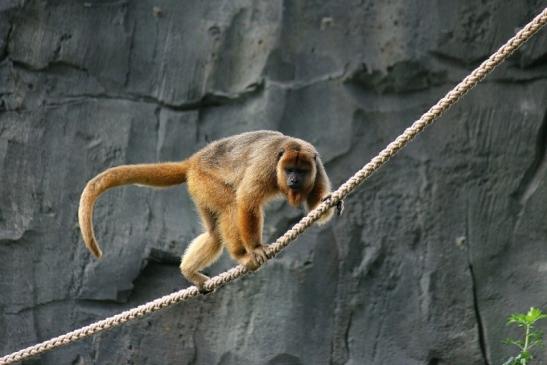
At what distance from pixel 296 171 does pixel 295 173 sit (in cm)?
1

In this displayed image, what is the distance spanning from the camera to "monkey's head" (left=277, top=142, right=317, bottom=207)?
233 inches

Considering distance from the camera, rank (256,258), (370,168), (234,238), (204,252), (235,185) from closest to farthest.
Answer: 1. (370,168)
2. (256,258)
3. (234,238)
4. (235,185)
5. (204,252)

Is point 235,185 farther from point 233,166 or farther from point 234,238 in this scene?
point 234,238

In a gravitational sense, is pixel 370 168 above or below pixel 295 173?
above

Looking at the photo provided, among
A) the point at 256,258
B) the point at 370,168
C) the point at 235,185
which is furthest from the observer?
the point at 235,185

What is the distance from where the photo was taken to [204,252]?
6.46 m

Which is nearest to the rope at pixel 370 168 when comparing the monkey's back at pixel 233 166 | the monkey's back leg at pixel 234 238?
the monkey's back leg at pixel 234 238

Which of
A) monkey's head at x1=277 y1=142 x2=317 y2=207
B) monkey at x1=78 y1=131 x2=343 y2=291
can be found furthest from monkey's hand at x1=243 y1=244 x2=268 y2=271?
Result: monkey's head at x1=277 y1=142 x2=317 y2=207

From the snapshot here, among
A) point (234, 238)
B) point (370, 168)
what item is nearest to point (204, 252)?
point (234, 238)

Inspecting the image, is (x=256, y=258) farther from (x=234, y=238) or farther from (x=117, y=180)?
(x=117, y=180)

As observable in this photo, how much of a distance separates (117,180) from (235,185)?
2.60ft

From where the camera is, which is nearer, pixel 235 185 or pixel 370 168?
pixel 370 168

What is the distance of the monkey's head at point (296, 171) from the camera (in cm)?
592

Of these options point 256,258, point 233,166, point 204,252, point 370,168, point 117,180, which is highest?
point 370,168
